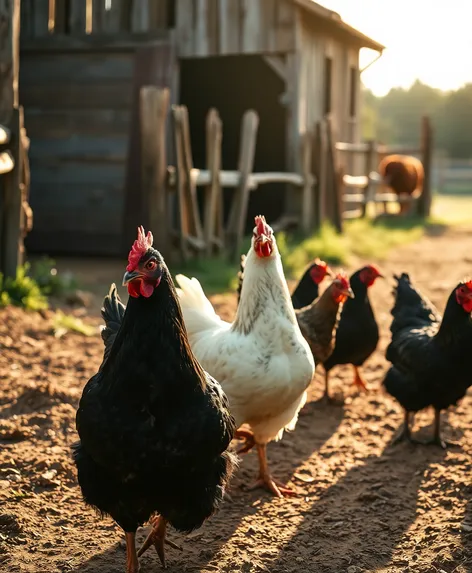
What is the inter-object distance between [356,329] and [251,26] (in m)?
8.14

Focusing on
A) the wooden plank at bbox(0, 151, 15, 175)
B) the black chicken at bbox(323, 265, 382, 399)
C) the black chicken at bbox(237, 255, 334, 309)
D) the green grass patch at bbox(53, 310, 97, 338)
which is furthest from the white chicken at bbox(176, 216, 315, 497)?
the wooden plank at bbox(0, 151, 15, 175)

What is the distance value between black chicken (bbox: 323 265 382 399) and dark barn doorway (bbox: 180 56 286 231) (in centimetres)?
1001

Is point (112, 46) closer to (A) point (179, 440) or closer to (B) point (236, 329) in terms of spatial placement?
(B) point (236, 329)

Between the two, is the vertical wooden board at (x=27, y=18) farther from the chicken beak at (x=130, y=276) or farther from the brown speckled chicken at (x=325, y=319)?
the chicken beak at (x=130, y=276)

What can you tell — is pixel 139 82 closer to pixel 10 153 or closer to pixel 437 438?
pixel 10 153

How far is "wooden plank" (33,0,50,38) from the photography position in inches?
495

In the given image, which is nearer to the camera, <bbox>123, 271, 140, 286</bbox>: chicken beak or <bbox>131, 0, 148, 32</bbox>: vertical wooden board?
<bbox>123, 271, 140, 286</bbox>: chicken beak

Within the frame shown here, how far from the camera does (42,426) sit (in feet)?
16.2

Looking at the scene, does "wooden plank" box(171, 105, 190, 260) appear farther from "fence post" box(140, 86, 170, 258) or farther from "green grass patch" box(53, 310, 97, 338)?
"green grass patch" box(53, 310, 97, 338)

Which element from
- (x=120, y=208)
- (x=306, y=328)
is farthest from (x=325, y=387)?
(x=120, y=208)

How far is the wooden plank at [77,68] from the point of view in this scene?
12.1m

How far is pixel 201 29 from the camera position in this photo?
12.5 m

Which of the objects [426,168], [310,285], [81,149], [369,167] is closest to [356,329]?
[310,285]

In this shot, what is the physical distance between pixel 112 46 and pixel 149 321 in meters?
9.99
